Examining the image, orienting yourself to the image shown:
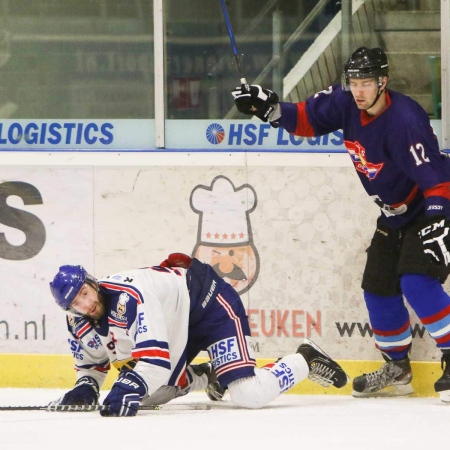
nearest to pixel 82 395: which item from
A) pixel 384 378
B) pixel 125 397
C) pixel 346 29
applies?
pixel 125 397

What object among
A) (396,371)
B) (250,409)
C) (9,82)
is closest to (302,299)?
(396,371)

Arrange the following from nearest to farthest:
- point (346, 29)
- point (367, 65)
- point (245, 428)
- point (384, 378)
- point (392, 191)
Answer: point (245, 428) → point (367, 65) → point (392, 191) → point (384, 378) → point (346, 29)

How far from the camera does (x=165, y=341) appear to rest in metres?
3.80

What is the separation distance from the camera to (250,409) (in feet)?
13.3

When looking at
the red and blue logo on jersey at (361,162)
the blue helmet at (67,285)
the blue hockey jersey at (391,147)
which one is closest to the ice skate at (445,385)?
the blue hockey jersey at (391,147)

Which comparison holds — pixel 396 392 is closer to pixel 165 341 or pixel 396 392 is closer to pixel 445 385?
pixel 445 385

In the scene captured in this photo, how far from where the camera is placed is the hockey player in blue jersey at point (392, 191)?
4035 mm

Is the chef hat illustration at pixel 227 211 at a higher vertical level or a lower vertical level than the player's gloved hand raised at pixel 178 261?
higher

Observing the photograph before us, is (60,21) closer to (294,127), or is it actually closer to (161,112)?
(161,112)

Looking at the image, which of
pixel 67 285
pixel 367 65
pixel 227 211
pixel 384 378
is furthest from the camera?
pixel 227 211

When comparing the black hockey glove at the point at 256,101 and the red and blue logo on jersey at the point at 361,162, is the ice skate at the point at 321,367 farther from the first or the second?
the black hockey glove at the point at 256,101

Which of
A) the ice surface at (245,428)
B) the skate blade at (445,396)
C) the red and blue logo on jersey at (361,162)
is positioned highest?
the red and blue logo on jersey at (361,162)

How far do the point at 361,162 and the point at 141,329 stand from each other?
1102 mm

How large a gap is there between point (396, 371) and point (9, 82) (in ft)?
6.99
